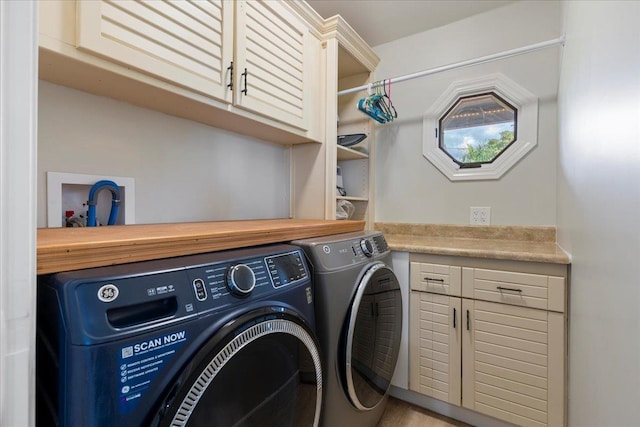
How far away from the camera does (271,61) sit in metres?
1.52

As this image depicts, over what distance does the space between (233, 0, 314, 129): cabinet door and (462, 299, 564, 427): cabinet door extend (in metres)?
1.39

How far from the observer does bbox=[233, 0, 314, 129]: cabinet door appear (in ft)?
4.47

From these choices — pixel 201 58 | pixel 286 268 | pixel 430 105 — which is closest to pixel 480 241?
pixel 430 105

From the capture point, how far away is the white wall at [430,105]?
6.18ft

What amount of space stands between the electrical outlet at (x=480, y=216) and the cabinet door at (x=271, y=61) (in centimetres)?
127

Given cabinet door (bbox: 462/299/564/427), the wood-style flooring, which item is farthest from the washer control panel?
the wood-style flooring

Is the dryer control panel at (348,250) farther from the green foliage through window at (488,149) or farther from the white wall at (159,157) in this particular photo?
the green foliage through window at (488,149)

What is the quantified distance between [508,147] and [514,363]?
4.28 feet

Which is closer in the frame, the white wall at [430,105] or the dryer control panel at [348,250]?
the dryer control panel at [348,250]

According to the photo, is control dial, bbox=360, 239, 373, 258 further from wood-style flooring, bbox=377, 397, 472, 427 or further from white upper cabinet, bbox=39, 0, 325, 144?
wood-style flooring, bbox=377, 397, 472, 427

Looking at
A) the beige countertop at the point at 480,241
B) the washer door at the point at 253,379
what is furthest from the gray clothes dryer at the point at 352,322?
the beige countertop at the point at 480,241

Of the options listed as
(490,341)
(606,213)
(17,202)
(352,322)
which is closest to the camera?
(17,202)

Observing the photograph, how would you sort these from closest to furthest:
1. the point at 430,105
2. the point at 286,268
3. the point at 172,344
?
the point at 172,344 < the point at 286,268 < the point at 430,105

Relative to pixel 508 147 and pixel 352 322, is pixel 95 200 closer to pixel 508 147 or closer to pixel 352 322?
pixel 352 322
